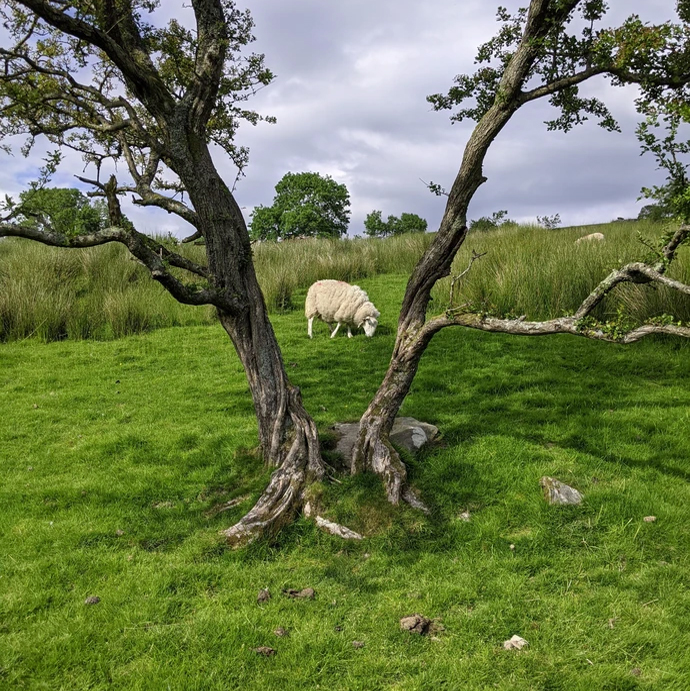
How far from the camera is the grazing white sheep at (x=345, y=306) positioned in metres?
13.5

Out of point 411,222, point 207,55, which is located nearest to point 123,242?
point 207,55

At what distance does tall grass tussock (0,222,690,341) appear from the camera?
1295 cm

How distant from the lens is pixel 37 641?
408cm

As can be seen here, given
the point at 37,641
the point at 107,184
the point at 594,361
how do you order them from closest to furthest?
the point at 37,641, the point at 107,184, the point at 594,361

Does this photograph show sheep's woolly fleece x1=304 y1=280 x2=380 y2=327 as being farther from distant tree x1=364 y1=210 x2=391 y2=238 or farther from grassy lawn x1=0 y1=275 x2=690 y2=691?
distant tree x1=364 y1=210 x2=391 y2=238

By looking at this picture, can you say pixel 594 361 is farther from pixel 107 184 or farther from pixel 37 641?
pixel 37 641

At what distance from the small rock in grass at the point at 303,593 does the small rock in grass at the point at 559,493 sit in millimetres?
2696

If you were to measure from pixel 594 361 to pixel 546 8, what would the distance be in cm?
671

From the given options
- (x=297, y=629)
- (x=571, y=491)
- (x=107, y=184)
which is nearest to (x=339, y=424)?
(x=571, y=491)

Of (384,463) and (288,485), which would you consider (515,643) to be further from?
(288,485)

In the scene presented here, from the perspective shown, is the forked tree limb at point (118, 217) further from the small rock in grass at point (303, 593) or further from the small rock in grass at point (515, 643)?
the small rock in grass at point (515, 643)

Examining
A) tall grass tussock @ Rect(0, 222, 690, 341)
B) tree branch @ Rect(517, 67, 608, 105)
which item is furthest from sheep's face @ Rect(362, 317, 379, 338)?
tree branch @ Rect(517, 67, 608, 105)

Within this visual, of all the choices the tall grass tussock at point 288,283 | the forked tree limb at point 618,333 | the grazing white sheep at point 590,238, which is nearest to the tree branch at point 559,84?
the forked tree limb at point 618,333

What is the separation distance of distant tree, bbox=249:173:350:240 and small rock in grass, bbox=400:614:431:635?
164ft
